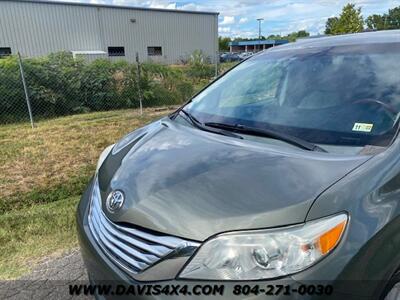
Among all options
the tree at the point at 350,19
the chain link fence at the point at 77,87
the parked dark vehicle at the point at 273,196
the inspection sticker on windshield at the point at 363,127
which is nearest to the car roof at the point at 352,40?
the parked dark vehicle at the point at 273,196

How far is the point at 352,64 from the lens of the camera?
8.02 feet

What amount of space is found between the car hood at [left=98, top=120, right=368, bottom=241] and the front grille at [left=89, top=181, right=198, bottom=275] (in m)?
0.04

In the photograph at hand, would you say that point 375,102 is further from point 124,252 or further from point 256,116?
point 124,252

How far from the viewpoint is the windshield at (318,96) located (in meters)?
2.07

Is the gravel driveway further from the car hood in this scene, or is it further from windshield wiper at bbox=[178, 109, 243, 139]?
windshield wiper at bbox=[178, 109, 243, 139]

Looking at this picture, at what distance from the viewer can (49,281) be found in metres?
2.88

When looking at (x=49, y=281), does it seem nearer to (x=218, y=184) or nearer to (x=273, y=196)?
(x=218, y=184)

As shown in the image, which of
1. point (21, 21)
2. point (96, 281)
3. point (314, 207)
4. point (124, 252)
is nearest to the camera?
point (314, 207)

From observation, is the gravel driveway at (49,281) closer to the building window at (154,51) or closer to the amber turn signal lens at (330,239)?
the amber turn signal lens at (330,239)

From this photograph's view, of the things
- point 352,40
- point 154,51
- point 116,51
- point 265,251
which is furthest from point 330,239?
point 154,51

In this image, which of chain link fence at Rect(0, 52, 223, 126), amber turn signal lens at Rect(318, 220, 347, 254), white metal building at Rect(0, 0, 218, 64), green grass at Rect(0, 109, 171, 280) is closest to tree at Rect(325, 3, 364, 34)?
white metal building at Rect(0, 0, 218, 64)

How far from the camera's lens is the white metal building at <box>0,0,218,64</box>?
26531 millimetres

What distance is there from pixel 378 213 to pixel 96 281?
1332 millimetres

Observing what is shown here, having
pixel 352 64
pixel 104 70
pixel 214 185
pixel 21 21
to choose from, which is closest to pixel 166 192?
pixel 214 185
